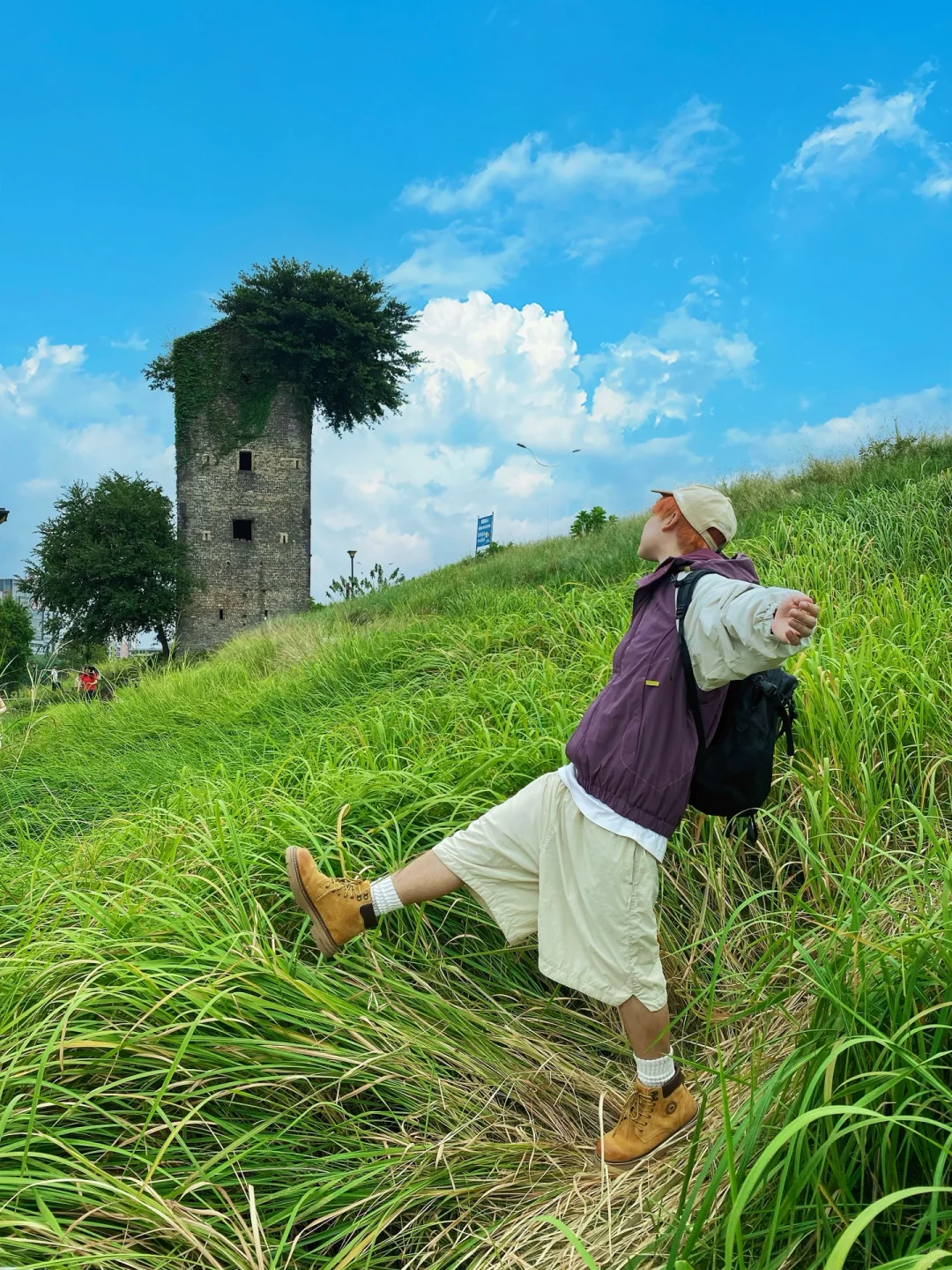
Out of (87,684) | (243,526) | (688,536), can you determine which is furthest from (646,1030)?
(243,526)

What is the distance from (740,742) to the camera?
1.96 m

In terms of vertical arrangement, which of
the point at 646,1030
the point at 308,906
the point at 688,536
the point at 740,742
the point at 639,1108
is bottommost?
the point at 639,1108

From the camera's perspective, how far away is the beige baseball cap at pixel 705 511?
212 centimetres

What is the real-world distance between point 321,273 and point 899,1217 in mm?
26204

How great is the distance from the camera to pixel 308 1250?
5.56ft

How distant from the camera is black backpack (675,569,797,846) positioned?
195cm

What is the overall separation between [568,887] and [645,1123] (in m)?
0.57

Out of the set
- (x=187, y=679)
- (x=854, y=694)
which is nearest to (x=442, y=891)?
(x=854, y=694)

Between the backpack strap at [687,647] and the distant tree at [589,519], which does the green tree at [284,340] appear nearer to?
the distant tree at [589,519]

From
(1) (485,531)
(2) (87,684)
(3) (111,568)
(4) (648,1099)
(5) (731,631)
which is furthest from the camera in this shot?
(3) (111,568)

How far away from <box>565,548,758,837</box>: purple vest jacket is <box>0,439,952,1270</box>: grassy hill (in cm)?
35

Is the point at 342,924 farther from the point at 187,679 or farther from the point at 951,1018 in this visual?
the point at 187,679

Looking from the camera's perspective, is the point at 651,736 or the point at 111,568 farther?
the point at 111,568

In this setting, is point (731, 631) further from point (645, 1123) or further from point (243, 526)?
point (243, 526)
